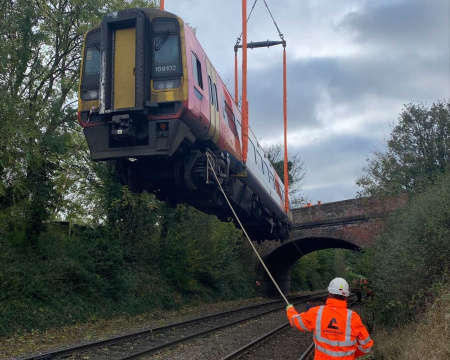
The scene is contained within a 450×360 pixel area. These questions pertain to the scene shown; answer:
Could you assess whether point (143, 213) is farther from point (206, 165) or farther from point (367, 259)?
point (206, 165)

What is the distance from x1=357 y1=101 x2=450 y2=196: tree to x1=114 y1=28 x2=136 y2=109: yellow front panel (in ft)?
45.2

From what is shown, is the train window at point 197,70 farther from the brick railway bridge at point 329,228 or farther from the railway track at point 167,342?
the brick railway bridge at point 329,228

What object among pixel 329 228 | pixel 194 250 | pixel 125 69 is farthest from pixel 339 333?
pixel 329 228

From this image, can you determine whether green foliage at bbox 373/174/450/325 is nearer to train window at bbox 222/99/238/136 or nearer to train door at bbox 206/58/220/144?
train window at bbox 222/99/238/136

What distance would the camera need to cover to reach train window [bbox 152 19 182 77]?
8.20 metres

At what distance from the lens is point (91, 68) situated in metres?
8.70

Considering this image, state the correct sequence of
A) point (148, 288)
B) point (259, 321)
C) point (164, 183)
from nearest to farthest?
point (164, 183) < point (259, 321) < point (148, 288)

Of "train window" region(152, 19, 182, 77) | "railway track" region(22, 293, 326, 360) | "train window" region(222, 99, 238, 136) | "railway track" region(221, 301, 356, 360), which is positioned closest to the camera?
"train window" region(152, 19, 182, 77)

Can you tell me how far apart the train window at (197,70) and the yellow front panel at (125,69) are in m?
1.02

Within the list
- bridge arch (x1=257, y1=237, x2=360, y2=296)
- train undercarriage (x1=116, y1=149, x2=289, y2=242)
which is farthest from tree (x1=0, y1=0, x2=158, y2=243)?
bridge arch (x1=257, y1=237, x2=360, y2=296)

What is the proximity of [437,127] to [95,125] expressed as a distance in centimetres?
1952

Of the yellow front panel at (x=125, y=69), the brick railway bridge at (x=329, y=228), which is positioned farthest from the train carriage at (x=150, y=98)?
the brick railway bridge at (x=329, y=228)

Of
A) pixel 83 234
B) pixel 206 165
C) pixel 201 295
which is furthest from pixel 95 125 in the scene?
pixel 201 295

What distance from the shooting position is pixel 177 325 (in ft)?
45.8
